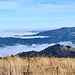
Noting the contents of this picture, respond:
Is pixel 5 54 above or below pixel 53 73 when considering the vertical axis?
above

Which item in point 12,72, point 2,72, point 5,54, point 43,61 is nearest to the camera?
point 12,72

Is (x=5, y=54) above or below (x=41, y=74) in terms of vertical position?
above

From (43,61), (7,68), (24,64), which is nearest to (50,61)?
(43,61)

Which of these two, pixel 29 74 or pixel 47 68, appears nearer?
pixel 29 74

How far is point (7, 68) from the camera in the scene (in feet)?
34.2

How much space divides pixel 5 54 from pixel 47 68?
4237mm

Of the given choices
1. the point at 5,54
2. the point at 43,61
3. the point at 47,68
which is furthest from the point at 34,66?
the point at 5,54

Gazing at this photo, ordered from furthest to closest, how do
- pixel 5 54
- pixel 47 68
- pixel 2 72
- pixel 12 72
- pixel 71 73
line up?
pixel 5 54, pixel 47 68, pixel 71 73, pixel 2 72, pixel 12 72

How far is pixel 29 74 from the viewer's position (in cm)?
1045

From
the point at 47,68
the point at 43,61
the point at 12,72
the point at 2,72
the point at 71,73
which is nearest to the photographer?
the point at 12,72

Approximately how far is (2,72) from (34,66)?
235 centimetres

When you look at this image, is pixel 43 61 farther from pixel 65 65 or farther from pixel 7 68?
pixel 7 68

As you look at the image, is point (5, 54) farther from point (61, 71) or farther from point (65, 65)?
point (61, 71)

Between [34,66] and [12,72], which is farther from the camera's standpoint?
[34,66]
